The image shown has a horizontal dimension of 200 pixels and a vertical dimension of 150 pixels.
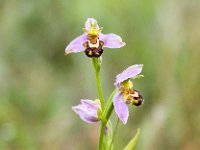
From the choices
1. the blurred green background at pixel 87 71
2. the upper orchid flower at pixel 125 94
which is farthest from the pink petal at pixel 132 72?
the blurred green background at pixel 87 71

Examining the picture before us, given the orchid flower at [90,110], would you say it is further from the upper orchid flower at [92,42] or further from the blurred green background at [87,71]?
the blurred green background at [87,71]

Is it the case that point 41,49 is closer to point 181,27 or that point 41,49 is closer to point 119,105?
point 181,27

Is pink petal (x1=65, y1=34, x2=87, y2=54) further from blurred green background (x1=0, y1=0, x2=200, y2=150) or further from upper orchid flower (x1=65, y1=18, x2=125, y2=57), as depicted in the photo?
blurred green background (x1=0, y1=0, x2=200, y2=150)

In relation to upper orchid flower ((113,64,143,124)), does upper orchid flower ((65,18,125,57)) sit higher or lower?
higher

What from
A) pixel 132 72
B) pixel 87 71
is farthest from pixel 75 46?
pixel 87 71

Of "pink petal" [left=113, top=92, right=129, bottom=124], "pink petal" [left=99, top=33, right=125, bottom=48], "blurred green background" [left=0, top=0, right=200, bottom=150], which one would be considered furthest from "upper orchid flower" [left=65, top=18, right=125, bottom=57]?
"blurred green background" [left=0, top=0, right=200, bottom=150]

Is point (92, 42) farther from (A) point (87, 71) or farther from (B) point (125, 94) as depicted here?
(A) point (87, 71)
